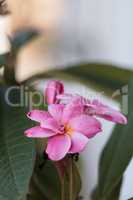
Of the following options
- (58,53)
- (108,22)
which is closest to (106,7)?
(108,22)

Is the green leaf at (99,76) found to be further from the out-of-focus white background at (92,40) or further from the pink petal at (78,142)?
the pink petal at (78,142)

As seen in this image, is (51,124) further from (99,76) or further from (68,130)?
(99,76)

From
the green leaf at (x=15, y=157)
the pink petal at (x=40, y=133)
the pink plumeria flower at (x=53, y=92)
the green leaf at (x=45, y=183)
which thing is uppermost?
the pink plumeria flower at (x=53, y=92)

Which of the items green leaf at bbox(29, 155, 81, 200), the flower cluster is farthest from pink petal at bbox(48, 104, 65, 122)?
green leaf at bbox(29, 155, 81, 200)

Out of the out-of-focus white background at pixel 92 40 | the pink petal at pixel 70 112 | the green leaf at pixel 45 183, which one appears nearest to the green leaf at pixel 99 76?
the out-of-focus white background at pixel 92 40

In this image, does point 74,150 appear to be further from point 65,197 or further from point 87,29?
point 87,29

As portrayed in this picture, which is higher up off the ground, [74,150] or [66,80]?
[66,80]
